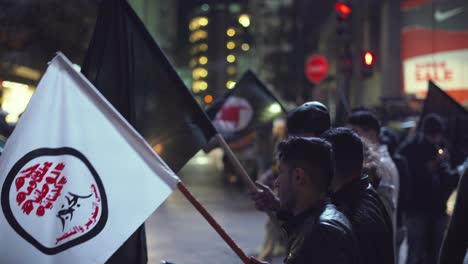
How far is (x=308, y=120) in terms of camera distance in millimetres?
4344

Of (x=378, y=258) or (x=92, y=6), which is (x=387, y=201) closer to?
(x=378, y=258)

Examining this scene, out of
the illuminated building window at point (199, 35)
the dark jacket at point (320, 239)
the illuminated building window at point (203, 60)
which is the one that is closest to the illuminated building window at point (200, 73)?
the illuminated building window at point (203, 60)

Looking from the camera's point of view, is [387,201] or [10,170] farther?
[387,201]

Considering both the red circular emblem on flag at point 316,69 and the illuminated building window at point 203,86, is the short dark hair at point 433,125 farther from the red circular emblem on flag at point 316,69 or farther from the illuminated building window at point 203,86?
the illuminated building window at point 203,86

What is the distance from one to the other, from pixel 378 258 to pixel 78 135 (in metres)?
1.45

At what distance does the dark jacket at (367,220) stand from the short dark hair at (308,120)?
0.69 meters

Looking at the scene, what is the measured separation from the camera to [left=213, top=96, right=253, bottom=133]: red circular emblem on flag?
7125 millimetres

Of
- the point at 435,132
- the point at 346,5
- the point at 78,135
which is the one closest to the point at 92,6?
the point at 346,5

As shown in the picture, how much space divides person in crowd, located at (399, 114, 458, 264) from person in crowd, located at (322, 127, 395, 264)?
388cm

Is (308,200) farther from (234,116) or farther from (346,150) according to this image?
(234,116)

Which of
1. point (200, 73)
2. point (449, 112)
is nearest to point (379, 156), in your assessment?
point (449, 112)

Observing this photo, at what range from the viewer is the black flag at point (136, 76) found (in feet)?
13.1

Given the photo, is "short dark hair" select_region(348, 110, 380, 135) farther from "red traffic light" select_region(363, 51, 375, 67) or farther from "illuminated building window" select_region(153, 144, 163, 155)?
"red traffic light" select_region(363, 51, 375, 67)

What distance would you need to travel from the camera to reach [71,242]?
10.3ft
